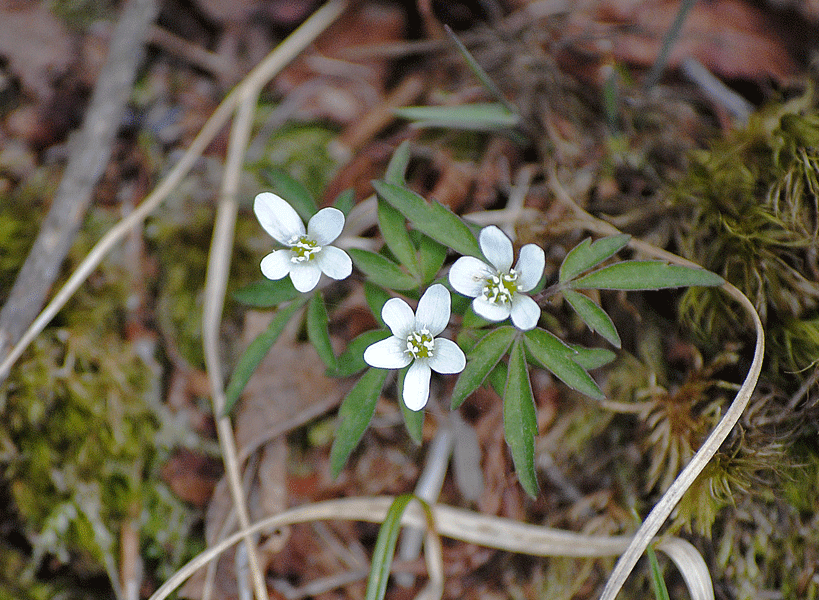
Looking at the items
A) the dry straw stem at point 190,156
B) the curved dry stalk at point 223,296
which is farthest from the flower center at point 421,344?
the dry straw stem at point 190,156

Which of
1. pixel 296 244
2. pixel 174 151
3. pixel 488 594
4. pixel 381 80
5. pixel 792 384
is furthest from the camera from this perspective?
pixel 381 80

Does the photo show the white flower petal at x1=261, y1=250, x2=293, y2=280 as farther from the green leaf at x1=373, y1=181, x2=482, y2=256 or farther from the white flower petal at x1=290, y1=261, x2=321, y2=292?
the green leaf at x1=373, y1=181, x2=482, y2=256

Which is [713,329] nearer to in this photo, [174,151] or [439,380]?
[439,380]

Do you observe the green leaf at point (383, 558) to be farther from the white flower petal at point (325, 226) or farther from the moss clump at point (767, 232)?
the moss clump at point (767, 232)

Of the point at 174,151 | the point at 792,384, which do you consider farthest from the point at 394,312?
the point at 174,151

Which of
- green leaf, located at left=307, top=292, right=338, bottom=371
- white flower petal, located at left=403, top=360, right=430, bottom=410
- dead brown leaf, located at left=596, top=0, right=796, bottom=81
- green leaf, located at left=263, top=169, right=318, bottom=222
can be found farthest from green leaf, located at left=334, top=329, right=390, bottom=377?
dead brown leaf, located at left=596, top=0, right=796, bottom=81

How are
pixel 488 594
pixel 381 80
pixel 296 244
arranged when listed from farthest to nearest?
pixel 381 80
pixel 488 594
pixel 296 244

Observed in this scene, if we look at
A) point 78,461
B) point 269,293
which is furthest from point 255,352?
point 78,461
